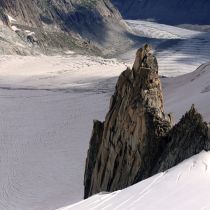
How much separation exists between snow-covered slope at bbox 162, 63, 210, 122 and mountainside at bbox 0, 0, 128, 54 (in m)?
45.2

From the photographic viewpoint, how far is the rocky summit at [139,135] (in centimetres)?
1560

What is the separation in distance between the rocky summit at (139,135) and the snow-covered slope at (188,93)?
33.5 feet

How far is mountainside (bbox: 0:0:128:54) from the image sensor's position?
10031 centimetres

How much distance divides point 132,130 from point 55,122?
2709cm

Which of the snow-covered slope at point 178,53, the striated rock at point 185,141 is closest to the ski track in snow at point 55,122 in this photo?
the striated rock at point 185,141

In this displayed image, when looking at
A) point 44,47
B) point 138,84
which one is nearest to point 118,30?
point 44,47

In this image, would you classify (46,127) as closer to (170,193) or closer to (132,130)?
(132,130)

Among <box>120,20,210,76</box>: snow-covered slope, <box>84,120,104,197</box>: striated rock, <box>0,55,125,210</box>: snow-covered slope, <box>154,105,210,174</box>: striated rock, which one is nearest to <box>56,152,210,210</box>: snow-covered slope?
<box>154,105,210,174</box>: striated rock

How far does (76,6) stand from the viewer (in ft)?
466

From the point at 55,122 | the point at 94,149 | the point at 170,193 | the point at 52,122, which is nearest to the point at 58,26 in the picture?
the point at 52,122

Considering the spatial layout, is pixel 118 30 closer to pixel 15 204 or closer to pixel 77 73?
pixel 77 73

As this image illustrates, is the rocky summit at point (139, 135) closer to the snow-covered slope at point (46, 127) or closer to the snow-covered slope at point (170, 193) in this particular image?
the snow-covered slope at point (170, 193)

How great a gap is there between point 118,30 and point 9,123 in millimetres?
97740

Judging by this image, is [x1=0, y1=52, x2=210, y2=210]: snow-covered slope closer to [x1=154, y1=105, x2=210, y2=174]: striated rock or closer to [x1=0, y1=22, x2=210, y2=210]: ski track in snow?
[x1=0, y1=22, x2=210, y2=210]: ski track in snow
